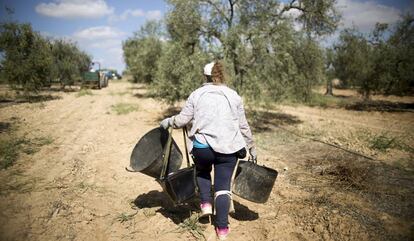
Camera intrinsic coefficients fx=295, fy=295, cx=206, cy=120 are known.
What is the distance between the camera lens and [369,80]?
1889 centimetres

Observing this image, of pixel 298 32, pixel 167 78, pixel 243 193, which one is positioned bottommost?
pixel 243 193

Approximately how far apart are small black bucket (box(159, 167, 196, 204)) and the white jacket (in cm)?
50

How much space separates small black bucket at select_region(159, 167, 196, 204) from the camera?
11.6 feet

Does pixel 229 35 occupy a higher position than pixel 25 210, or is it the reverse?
pixel 229 35

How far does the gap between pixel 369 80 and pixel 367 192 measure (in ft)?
53.5

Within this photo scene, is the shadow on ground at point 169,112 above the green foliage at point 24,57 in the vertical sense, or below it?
below

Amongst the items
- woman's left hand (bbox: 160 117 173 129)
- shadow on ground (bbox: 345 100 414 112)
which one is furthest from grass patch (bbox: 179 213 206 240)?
shadow on ground (bbox: 345 100 414 112)

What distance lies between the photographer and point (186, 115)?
3.51 meters

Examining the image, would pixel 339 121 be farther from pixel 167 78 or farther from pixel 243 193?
pixel 243 193

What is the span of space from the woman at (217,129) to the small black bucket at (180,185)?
0.69 feet

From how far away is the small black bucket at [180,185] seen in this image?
11.6 ft

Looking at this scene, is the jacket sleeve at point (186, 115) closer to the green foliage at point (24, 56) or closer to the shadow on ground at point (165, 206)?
the shadow on ground at point (165, 206)

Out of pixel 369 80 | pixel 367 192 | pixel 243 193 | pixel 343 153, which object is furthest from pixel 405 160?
pixel 369 80

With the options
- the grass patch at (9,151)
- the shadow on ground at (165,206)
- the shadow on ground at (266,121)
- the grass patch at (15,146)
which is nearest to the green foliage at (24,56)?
the grass patch at (15,146)
